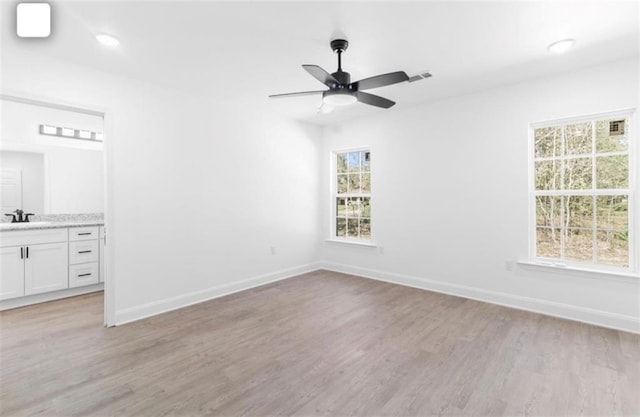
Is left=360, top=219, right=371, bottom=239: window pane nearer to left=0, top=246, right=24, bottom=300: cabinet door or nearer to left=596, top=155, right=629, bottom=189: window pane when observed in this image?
left=596, top=155, right=629, bottom=189: window pane

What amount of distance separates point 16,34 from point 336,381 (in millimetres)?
3703

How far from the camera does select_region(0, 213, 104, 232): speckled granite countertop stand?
3.71 meters

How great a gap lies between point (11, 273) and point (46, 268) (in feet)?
1.03

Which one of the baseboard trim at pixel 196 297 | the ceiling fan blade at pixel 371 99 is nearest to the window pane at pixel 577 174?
the ceiling fan blade at pixel 371 99

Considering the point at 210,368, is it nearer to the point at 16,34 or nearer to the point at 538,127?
Answer: the point at 16,34

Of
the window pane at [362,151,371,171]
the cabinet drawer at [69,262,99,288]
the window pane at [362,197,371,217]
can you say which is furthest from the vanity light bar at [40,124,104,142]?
the window pane at [362,197,371,217]

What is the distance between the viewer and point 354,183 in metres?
5.34

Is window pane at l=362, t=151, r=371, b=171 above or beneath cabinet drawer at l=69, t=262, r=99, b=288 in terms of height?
above

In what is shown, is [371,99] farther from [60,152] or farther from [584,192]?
[60,152]

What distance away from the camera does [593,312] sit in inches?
123

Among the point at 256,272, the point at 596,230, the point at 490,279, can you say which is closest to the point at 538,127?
the point at 596,230

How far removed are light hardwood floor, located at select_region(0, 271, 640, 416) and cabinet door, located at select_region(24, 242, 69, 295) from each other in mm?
291

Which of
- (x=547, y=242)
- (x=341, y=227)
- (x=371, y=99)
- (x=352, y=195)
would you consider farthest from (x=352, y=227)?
(x=371, y=99)

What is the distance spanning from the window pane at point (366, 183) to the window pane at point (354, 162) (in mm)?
194
